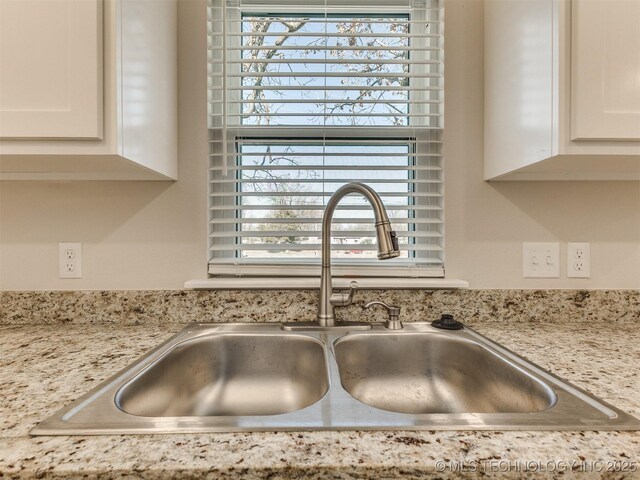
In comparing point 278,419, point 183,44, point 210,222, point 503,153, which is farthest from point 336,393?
point 183,44

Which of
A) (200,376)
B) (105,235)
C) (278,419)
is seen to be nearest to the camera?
(278,419)

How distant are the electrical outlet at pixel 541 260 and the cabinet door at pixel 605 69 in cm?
46

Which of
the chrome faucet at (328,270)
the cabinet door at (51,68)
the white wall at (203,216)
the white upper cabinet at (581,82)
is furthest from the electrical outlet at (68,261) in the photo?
the white upper cabinet at (581,82)

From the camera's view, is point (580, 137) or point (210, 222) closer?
point (580, 137)

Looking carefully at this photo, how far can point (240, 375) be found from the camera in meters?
1.01

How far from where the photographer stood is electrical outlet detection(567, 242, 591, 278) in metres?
1.17

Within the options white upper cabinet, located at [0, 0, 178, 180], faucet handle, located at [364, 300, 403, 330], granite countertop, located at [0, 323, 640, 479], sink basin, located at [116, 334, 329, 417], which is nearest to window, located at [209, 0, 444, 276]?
faucet handle, located at [364, 300, 403, 330]

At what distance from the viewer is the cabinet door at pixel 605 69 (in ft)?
2.60

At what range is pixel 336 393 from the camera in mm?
653

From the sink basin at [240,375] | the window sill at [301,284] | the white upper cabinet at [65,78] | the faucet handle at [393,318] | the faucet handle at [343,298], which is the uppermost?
the white upper cabinet at [65,78]

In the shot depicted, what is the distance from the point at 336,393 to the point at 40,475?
45 centimetres

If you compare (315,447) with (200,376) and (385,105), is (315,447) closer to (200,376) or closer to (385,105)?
(200,376)

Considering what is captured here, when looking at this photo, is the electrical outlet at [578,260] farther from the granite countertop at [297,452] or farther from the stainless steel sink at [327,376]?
the granite countertop at [297,452]

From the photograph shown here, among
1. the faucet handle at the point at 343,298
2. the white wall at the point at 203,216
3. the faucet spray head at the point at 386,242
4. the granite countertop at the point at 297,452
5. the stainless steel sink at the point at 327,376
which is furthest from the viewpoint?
the white wall at the point at 203,216
